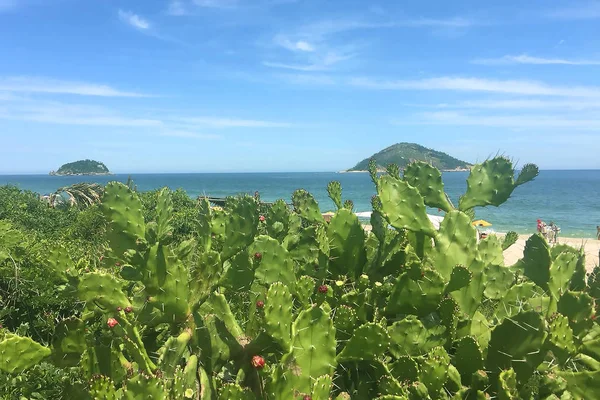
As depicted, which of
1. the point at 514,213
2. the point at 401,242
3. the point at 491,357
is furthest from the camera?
the point at 514,213

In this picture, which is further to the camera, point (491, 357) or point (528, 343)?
point (491, 357)

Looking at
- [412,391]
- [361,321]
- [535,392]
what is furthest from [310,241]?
[535,392]

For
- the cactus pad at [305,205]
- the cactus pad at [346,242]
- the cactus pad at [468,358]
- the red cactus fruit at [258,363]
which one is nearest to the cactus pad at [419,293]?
the cactus pad at [468,358]

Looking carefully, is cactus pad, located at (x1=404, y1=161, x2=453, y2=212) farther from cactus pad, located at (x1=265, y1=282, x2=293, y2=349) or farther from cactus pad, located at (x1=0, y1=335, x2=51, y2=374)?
cactus pad, located at (x1=0, y1=335, x2=51, y2=374)

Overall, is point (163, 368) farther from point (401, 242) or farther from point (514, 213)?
point (514, 213)

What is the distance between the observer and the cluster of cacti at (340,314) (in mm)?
1710

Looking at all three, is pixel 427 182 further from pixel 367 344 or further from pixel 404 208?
pixel 367 344

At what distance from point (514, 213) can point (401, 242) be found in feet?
149

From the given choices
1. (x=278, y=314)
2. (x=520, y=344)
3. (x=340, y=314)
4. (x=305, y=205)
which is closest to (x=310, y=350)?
(x=278, y=314)

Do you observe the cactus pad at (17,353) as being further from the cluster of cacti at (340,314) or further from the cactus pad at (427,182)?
the cactus pad at (427,182)

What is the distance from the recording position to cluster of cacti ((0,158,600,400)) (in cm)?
171

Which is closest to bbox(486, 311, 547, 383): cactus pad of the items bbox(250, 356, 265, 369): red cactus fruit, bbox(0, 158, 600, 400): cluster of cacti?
bbox(0, 158, 600, 400): cluster of cacti

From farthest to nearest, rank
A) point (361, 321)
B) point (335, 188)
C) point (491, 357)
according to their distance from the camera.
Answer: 1. point (335, 188)
2. point (361, 321)
3. point (491, 357)

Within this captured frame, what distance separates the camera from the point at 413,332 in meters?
1.93
